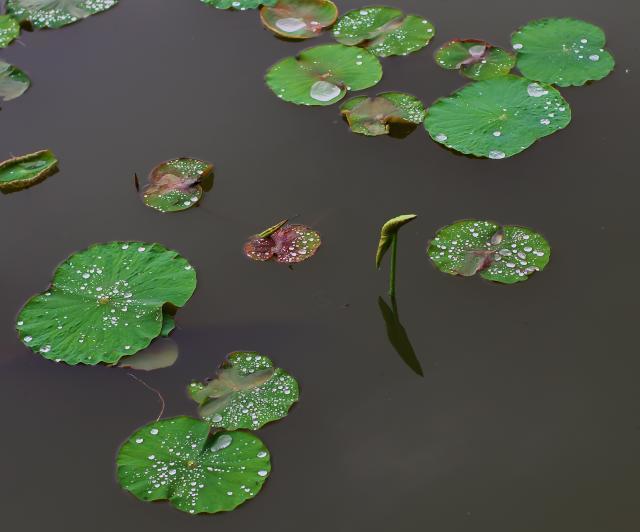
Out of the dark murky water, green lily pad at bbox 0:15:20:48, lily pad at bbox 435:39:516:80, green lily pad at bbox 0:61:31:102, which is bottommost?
the dark murky water

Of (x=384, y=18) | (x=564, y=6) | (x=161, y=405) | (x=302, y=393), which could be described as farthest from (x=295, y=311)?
(x=564, y=6)

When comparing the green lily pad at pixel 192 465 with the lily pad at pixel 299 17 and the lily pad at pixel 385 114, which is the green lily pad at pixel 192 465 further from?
the lily pad at pixel 299 17

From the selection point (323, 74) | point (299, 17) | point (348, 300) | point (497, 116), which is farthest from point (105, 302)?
point (299, 17)

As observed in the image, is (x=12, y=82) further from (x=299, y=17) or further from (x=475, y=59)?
(x=475, y=59)

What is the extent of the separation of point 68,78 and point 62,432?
1.83 metres

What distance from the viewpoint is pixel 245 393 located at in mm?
2633

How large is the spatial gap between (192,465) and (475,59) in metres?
2.16

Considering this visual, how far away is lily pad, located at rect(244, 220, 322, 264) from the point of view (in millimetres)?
3047

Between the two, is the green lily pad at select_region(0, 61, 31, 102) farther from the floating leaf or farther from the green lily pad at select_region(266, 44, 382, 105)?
the green lily pad at select_region(266, 44, 382, 105)

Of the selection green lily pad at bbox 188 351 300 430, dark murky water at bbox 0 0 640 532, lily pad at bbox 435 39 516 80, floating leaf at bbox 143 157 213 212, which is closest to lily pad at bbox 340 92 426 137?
dark murky water at bbox 0 0 640 532

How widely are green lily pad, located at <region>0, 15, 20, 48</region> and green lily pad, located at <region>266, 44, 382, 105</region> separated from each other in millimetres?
1266

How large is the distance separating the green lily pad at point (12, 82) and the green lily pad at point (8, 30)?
18 cm

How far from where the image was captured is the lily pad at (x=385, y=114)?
11.3 feet

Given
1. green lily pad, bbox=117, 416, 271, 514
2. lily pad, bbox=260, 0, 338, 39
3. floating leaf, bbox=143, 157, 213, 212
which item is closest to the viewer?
green lily pad, bbox=117, 416, 271, 514
